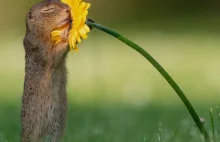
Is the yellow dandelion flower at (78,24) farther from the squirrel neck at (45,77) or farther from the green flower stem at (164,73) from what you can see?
Result: the squirrel neck at (45,77)

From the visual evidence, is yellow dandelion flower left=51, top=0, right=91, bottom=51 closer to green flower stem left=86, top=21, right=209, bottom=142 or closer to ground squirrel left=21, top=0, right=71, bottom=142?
green flower stem left=86, top=21, right=209, bottom=142

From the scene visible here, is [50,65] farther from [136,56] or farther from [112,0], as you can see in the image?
[112,0]

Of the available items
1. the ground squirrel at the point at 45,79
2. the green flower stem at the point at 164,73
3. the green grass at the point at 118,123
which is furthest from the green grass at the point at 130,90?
the ground squirrel at the point at 45,79

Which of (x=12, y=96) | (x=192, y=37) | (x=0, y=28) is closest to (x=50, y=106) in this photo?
(x=12, y=96)

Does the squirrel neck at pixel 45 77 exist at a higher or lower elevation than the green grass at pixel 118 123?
higher

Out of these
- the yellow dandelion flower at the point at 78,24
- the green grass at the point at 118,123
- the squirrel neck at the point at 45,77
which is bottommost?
the green grass at the point at 118,123

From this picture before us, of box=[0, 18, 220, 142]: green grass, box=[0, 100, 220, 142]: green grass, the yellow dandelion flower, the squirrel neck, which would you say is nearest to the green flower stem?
the yellow dandelion flower
